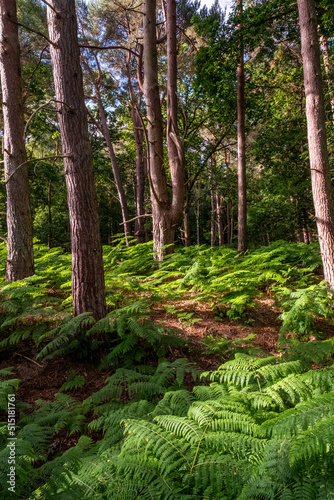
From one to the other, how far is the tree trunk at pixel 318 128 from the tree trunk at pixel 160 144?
2.99 m

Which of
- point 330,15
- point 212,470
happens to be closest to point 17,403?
→ point 212,470

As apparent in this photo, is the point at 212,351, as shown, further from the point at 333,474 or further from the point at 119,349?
the point at 333,474

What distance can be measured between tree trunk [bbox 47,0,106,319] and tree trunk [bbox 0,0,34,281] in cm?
222

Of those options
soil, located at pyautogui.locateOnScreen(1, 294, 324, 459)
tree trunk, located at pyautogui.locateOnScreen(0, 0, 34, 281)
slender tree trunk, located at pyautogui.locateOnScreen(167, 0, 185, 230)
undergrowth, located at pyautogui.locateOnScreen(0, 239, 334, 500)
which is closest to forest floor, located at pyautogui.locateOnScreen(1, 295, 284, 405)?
soil, located at pyautogui.locateOnScreen(1, 294, 324, 459)

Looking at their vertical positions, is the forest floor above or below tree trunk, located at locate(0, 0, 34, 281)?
below

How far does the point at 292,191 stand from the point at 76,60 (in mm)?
9936

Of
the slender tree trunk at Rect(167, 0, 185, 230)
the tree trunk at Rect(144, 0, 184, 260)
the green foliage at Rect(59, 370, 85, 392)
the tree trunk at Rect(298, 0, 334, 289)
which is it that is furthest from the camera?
the slender tree trunk at Rect(167, 0, 185, 230)

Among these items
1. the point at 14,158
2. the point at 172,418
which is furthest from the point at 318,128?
the point at 14,158

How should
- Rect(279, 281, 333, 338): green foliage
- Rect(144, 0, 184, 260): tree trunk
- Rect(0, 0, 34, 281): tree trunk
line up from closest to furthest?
Rect(279, 281, 333, 338): green foliage < Rect(0, 0, 34, 281): tree trunk < Rect(144, 0, 184, 260): tree trunk

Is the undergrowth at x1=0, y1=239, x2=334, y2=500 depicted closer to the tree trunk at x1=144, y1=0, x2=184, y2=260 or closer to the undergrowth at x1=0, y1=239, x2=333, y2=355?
the undergrowth at x1=0, y1=239, x2=333, y2=355

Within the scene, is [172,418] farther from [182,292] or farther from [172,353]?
[182,292]

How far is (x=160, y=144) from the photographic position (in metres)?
7.07

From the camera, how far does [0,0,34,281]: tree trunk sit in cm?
562

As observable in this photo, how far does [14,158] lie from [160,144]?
332 cm
